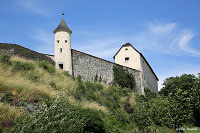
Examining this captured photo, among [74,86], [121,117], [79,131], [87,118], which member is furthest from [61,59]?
[79,131]

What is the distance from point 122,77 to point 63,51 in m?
8.67

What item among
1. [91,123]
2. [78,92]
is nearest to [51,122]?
[91,123]

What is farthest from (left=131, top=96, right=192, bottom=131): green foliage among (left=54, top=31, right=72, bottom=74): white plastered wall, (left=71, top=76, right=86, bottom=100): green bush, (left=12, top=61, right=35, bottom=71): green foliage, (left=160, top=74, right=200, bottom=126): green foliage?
(left=54, top=31, right=72, bottom=74): white plastered wall

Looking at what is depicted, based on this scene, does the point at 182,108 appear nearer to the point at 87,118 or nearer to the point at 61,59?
the point at 87,118

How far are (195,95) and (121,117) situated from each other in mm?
6996

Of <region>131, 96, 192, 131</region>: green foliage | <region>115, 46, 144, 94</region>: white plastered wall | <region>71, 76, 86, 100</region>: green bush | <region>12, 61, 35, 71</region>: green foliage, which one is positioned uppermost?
<region>115, 46, 144, 94</region>: white plastered wall

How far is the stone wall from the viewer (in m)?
Result: 21.8

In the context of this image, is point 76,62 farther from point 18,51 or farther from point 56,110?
point 56,110

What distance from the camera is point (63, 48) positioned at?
2091 cm

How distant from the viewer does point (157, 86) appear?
42719 millimetres

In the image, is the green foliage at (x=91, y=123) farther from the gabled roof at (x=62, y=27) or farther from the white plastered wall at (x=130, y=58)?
the white plastered wall at (x=130, y=58)

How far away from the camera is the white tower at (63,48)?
20.6m

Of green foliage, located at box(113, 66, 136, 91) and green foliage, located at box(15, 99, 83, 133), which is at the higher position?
green foliage, located at box(113, 66, 136, 91)

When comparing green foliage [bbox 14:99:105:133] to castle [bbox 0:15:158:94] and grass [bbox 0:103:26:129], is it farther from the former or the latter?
castle [bbox 0:15:158:94]
